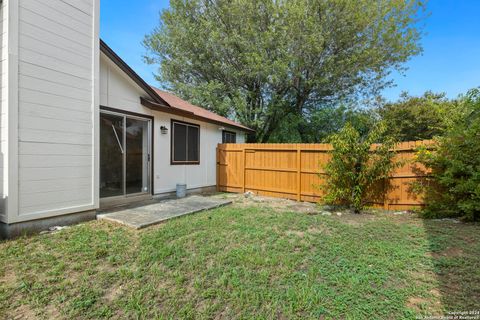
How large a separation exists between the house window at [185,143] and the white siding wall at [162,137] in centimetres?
16

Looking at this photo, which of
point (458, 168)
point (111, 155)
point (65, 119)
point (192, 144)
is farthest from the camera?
point (192, 144)

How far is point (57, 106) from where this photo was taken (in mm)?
4156

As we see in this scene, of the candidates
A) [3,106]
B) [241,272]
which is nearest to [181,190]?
[3,106]

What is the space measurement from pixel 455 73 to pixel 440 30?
237cm

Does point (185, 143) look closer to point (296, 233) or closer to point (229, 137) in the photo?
point (229, 137)

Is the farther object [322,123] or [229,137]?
[322,123]

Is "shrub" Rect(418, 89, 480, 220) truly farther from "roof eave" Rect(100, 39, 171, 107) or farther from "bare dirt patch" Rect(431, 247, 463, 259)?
"roof eave" Rect(100, 39, 171, 107)

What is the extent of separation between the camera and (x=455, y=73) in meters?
12.1

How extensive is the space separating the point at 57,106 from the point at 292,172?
5.97 m

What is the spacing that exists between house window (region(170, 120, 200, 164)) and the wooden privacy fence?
124 cm

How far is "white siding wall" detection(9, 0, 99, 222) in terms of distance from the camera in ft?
12.4

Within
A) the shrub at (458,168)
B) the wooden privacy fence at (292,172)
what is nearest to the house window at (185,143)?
the wooden privacy fence at (292,172)

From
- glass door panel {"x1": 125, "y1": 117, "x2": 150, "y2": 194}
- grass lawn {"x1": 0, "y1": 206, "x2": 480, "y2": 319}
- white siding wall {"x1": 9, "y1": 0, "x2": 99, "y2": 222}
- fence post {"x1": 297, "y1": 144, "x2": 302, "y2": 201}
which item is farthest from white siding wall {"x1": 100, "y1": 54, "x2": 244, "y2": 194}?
fence post {"x1": 297, "y1": 144, "x2": 302, "y2": 201}

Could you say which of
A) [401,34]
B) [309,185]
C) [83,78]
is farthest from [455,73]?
[83,78]
